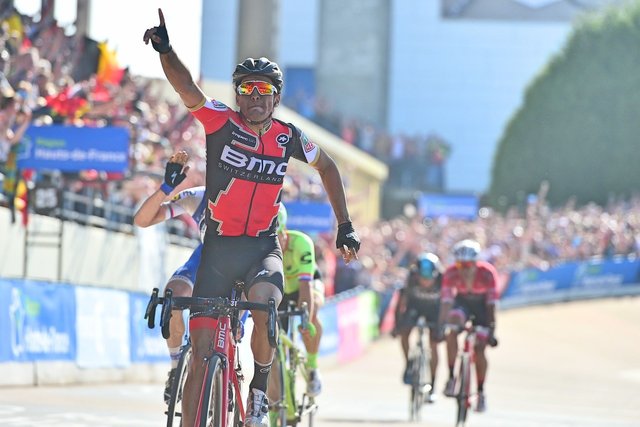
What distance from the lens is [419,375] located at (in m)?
19.5

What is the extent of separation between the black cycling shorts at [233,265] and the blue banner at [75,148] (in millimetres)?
8661

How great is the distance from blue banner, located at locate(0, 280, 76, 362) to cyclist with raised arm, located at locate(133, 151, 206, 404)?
5020mm

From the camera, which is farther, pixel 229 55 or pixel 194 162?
pixel 229 55

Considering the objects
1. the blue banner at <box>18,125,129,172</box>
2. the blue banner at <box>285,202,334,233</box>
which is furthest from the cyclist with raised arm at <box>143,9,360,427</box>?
the blue banner at <box>285,202,334,233</box>

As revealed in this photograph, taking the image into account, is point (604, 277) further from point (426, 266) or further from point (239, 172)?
point (239, 172)

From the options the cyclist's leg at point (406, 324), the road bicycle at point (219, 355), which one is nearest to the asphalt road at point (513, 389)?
the cyclist's leg at point (406, 324)

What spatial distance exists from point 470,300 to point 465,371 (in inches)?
36.3

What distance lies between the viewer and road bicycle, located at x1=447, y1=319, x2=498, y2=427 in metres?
17.0

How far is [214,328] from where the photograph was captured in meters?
8.93

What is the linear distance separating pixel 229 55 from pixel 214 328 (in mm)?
69136

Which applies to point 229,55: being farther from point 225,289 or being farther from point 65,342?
point 225,289

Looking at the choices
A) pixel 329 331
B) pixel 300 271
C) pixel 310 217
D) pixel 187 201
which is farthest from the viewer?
pixel 329 331

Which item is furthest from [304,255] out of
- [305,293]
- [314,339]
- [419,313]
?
[419,313]

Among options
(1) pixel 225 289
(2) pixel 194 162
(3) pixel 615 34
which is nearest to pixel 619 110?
(3) pixel 615 34
